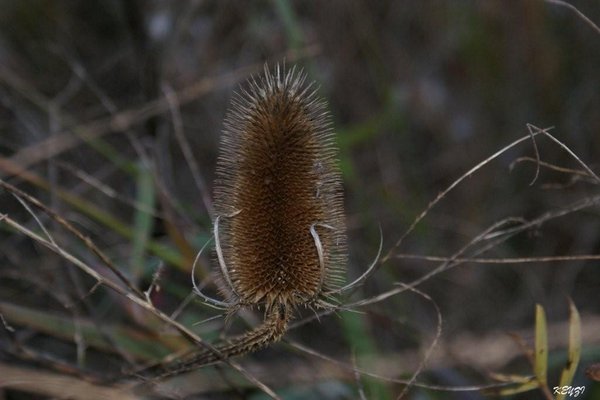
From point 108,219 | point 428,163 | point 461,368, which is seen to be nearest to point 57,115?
point 108,219

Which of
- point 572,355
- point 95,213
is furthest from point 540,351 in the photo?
point 95,213

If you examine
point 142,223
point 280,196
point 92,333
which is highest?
point 280,196

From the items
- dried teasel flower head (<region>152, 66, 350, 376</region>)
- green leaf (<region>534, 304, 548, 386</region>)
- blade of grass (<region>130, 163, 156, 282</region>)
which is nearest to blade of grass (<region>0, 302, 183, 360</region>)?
blade of grass (<region>130, 163, 156, 282</region>)

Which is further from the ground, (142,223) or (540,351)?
(142,223)

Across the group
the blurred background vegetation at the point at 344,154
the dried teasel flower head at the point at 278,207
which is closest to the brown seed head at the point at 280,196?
the dried teasel flower head at the point at 278,207

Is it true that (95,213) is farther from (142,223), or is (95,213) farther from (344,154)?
(344,154)

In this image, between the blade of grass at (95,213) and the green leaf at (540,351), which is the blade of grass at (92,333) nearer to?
the blade of grass at (95,213)

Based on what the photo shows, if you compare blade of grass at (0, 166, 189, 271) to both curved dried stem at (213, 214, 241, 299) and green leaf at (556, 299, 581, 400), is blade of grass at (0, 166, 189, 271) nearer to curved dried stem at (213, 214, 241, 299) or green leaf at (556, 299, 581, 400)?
curved dried stem at (213, 214, 241, 299)
